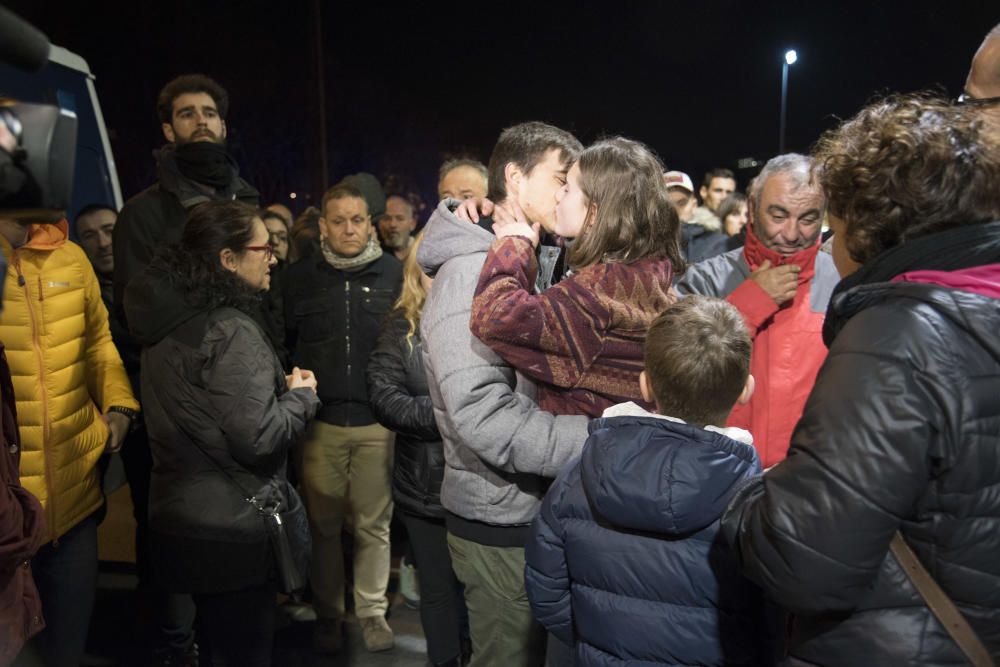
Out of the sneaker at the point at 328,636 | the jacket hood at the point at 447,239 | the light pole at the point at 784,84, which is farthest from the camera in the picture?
the light pole at the point at 784,84

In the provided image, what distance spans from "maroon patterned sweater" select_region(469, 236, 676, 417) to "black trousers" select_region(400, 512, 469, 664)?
1.44m

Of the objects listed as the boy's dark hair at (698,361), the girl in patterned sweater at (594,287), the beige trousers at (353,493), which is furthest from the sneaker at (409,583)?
the boy's dark hair at (698,361)

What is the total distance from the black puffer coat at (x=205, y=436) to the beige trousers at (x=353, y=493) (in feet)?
4.31

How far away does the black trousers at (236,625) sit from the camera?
2867 mm

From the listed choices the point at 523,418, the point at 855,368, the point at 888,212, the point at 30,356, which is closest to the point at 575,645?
the point at 523,418

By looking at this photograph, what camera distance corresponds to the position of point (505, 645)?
8.33 feet

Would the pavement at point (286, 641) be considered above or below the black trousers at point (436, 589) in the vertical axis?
below

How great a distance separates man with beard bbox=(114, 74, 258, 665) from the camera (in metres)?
3.64

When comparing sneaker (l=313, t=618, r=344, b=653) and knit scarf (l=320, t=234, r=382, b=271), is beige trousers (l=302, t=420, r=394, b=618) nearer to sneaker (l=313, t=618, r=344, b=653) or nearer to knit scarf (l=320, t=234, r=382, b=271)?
sneaker (l=313, t=618, r=344, b=653)

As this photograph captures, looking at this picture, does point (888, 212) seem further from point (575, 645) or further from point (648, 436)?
point (575, 645)

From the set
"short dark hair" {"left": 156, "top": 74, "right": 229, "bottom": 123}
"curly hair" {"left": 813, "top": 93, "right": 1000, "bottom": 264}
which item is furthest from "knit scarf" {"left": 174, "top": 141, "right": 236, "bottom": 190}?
"curly hair" {"left": 813, "top": 93, "right": 1000, "bottom": 264}

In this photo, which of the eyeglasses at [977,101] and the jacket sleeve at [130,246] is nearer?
the eyeglasses at [977,101]

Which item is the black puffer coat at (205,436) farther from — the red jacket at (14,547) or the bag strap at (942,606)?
the bag strap at (942,606)

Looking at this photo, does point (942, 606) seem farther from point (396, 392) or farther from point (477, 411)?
point (396, 392)
